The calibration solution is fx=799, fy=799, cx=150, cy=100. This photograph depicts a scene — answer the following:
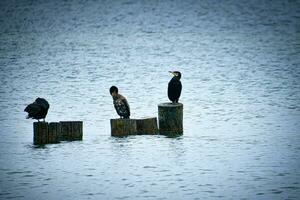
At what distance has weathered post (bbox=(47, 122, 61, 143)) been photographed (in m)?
14.4

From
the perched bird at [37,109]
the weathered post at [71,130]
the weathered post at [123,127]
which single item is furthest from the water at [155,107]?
the perched bird at [37,109]

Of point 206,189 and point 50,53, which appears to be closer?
point 206,189

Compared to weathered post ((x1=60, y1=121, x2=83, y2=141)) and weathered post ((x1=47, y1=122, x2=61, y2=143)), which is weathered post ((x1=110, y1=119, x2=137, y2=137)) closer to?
weathered post ((x1=60, y1=121, x2=83, y2=141))

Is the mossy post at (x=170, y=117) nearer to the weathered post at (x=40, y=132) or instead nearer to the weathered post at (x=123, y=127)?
the weathered post at (x=123, y=127)

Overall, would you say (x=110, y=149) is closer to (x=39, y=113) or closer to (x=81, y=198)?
(x=39, y=113)

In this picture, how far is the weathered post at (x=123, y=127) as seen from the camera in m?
15.0

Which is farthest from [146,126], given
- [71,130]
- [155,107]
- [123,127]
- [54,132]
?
[155,107]

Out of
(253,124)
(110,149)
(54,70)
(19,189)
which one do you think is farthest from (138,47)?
(19,189)

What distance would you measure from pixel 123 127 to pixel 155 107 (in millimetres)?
4974

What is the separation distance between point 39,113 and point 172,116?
249cm

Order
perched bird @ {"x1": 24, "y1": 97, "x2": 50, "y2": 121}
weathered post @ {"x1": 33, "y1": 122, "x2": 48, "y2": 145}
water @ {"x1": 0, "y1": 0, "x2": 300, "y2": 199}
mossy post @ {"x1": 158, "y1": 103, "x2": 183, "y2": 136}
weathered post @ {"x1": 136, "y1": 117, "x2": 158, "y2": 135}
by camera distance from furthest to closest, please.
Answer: weathered post @ {"x1": 136, "y1": 117, "x2": 158, "y2": 135}, mossy post @ {"x1": 158, "y1": 103, "x2": 183, "y2": 136}, perched bird @ {"x1": 24, "y1": 97, "x2": 50, "y2": 121}, weathered post @ {"x1": 33, "y1": 122, "x2": 48, "y2": 145}, water @ {"x1": 0, "y1": 0, "x2": 300, "y2": 199}

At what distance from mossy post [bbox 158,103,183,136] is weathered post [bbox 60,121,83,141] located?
1524mm

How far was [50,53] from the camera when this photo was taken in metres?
35.7

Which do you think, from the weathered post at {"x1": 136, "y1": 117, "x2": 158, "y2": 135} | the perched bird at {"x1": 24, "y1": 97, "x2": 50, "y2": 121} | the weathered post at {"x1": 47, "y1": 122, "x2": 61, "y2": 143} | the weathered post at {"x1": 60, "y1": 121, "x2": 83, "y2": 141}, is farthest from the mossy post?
the perched bird at {"x1": 24, "y1": 97, "x2": 50, "y2": 121}
